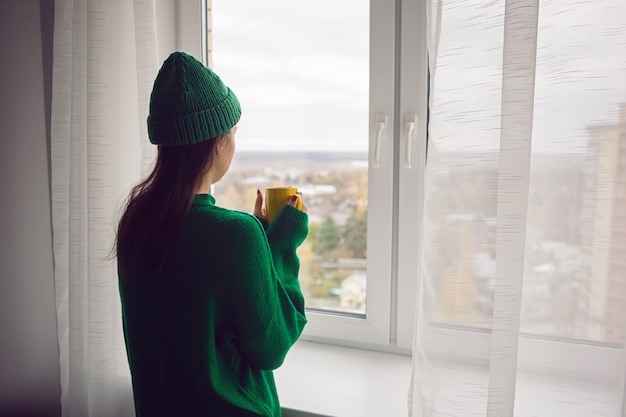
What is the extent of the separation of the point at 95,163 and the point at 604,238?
1075 mm

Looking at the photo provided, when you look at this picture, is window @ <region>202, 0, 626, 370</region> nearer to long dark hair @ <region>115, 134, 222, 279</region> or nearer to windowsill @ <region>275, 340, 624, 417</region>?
windowsill @ <region>275, 340, 624, 417</region>

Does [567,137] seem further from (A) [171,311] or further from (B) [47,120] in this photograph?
(B) [47,120]

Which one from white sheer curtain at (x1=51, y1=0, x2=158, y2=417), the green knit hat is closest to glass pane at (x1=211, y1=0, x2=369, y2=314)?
white sheer curtain at (x1=51, y1=0, x2=158, y2=417)

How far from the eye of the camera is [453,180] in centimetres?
90

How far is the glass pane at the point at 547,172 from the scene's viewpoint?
0.80 m

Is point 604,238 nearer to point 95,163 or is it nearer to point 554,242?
point 554,242

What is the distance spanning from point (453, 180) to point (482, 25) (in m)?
0.26

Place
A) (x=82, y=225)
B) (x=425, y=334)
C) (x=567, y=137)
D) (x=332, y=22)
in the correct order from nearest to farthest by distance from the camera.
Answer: (x=567, y=137)
(x=425, y=334)
(x=82, y=225)
(x=332, y=22)

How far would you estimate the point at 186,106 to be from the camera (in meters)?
0.83

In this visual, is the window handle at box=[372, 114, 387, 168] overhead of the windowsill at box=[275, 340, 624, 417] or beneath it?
overhead

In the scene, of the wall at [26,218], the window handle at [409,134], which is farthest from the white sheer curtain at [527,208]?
the wall at [26,218]

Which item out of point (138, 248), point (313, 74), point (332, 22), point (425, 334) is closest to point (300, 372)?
point (425, 334)

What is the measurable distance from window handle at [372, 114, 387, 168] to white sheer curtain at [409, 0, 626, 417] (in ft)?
1.29

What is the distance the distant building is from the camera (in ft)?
2.64
